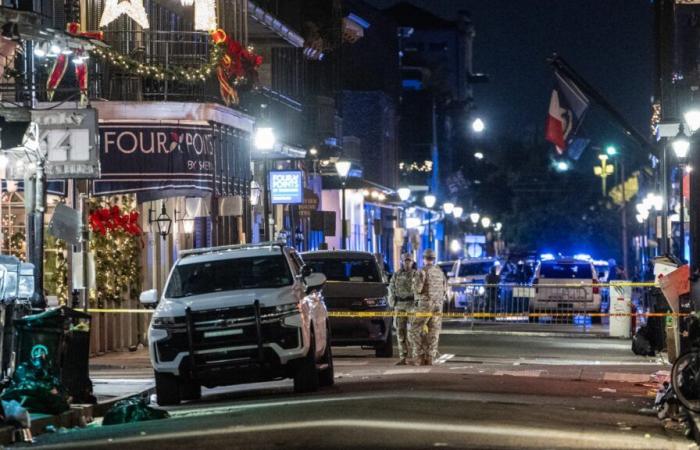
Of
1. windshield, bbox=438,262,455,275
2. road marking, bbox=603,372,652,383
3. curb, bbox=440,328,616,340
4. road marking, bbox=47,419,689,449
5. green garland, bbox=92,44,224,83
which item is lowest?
curb, bbox=440,328,616,340

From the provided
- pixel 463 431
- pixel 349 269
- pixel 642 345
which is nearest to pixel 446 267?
pixel 349 269

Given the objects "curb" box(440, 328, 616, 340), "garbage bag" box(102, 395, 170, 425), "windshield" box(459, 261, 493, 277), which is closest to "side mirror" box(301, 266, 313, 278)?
"garbage bag" box(102, 395, 170, 425)

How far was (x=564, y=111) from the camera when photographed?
135 ft

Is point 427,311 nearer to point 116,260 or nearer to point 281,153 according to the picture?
point 116,260

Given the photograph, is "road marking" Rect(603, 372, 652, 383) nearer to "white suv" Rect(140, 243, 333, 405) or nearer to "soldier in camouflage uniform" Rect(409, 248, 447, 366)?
"soldier in camouflage uniform" Rect(409, 248, 447, 366)

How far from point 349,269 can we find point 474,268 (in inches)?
984

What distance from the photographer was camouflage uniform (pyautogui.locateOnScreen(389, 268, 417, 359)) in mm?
27125

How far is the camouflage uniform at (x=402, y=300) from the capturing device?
89.0ft

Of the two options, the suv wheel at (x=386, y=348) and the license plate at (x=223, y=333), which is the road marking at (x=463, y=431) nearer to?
the license plate at (x=223, y=333)

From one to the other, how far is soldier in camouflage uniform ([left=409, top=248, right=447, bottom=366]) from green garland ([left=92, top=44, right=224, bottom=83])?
8564 mm

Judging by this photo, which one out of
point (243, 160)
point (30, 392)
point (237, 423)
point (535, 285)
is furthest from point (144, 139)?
point (237, 423)

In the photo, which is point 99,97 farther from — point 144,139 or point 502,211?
point 502,211

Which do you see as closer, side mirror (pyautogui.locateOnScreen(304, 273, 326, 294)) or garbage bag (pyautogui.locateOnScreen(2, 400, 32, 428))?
garbage bag (pyautogui.locateOnScreen(2, 400, 32, 428))

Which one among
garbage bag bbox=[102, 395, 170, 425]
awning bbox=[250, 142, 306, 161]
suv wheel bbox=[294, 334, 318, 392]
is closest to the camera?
garbage bag bbox=[102, 395, 170, 425]
